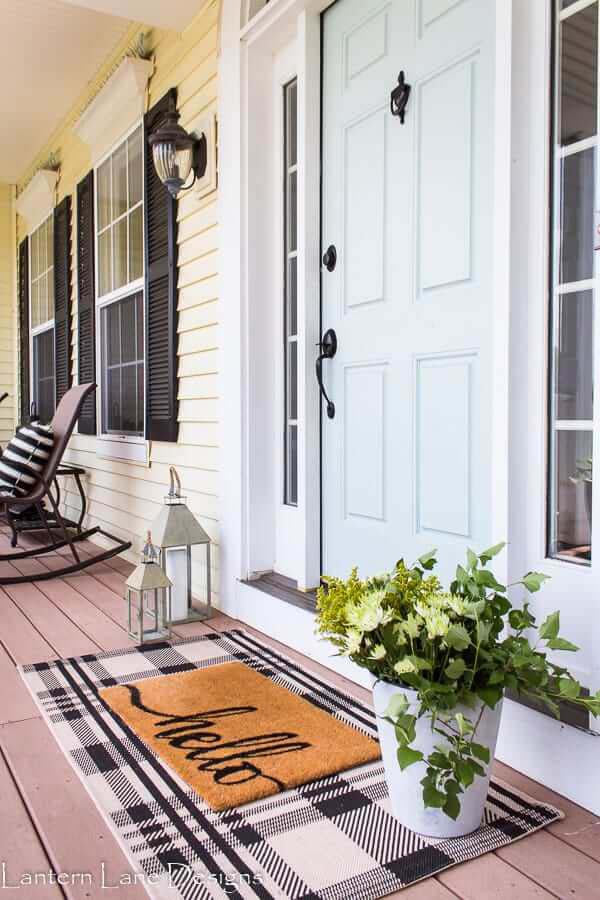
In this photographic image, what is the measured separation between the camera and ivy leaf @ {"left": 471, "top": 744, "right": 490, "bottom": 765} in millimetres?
1402

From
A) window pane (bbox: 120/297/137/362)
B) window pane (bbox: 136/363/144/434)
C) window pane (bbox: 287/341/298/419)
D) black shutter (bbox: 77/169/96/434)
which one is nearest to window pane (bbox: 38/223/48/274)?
black shutter (bbox: 77/169/96/434)

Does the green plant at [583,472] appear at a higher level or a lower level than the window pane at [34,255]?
lower

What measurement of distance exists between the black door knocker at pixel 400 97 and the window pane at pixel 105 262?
282cm

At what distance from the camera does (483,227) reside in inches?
80.4

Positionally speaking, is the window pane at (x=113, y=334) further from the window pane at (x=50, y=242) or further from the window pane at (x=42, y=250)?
the window pane at (x=42, y=250)

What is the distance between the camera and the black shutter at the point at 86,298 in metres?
5.06

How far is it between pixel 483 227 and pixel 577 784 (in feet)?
4.55

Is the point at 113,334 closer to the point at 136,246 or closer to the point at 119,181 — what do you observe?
the point at 136,246

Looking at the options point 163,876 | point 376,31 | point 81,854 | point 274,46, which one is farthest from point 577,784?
point 274,46

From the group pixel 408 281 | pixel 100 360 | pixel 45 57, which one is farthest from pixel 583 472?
pixel 45 57

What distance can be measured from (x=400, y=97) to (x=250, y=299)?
1.02 meters

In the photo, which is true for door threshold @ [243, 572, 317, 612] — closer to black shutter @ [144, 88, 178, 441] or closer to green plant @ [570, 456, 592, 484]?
black shutter @ [144, 88, 178, 441]

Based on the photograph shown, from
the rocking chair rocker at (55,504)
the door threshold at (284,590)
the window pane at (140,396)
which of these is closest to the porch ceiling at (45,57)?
the window pane at (140,396)

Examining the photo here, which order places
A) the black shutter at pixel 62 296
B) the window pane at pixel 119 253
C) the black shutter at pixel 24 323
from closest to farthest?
the window pane at pixel 119 253
the black shutter at pixel 62 296
the black shutter at pixel 24 323
